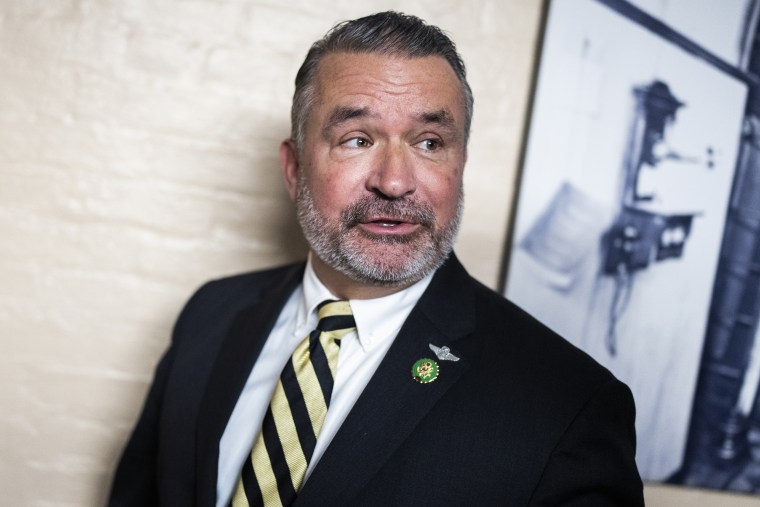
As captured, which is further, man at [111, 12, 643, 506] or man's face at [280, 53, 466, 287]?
man's face at [280, 53, 466, 287]

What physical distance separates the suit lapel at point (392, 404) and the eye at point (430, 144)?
27cm

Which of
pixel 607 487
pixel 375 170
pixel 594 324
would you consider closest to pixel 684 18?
pixel 594 324

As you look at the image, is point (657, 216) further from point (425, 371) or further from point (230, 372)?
point (230, 372)

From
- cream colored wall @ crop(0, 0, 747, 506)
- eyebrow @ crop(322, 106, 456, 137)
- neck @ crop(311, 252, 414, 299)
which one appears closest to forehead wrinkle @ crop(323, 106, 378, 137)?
eyebrow @ crop(322, 106, 456, 137)

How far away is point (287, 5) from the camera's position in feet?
6.03

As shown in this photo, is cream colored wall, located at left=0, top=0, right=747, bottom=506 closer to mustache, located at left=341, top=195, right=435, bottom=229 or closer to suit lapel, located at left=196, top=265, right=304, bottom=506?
suit lapel, located at left=196, top=265, right=304, bottom=506

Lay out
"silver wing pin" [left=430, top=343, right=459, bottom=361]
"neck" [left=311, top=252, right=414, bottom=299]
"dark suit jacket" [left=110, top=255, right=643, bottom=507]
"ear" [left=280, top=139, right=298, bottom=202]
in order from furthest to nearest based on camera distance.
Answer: "ear" [left=280, top=139, right=298, bottom=202], "neck" [left=311, top=252, right=414, bottom=299], "silver wing pin" [left=430, top=343, right=459, bottom=361], "dark suit jacket" [left=110, top=255, right=643, bottom=507]

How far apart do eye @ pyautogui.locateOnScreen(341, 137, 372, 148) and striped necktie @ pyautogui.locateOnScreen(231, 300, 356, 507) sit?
297 mm

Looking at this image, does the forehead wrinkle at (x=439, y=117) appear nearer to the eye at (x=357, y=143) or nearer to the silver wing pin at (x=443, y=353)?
the eye at (x=357, y=143)

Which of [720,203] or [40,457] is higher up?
[720,203]

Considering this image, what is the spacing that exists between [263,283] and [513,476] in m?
0.80

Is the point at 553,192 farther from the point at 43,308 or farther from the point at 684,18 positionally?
the point at 43,308

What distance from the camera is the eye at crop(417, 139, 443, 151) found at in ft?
4.48

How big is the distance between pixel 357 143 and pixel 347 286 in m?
0.28
